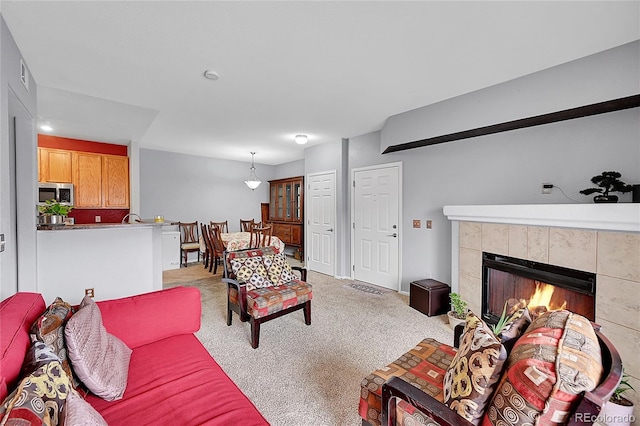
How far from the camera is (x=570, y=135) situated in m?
2.53

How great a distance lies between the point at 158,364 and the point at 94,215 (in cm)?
456

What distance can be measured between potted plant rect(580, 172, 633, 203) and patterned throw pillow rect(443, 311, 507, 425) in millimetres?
1993

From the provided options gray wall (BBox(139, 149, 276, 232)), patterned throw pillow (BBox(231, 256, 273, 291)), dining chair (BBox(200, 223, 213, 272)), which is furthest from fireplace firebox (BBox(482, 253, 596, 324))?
gray wall (BBox(139, 149, 276, 232))

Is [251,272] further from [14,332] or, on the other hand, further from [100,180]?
[100,180]

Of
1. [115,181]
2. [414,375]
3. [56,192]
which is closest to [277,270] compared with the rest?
[414,375]

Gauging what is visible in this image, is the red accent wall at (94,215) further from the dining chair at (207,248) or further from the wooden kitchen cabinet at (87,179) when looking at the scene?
the dining chair at (207,248)

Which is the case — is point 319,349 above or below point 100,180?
below

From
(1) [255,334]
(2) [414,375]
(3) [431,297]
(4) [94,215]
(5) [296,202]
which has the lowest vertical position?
(1) [255,334]

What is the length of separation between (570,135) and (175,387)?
11.9 ft

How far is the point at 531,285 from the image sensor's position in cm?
258

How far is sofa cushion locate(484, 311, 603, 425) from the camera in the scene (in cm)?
81

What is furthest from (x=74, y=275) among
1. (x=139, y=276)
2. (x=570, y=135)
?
(x=570, y=135)

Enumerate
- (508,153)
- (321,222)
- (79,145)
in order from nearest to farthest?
(508,153), (79,145), (321,222)

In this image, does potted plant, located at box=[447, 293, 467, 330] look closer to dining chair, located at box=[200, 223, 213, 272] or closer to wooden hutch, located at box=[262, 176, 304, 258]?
wooden hutch, located at box=[262, 176, 304, 258]
